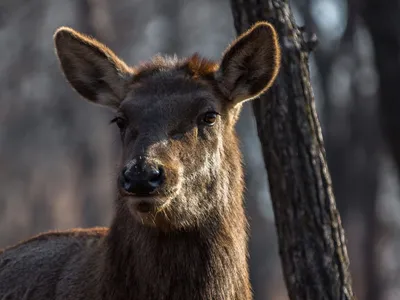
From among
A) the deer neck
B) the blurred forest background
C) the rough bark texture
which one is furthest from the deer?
the blurred forest background

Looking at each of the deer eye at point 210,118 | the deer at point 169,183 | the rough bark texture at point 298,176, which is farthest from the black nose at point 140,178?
the rough bark texture at point 298,176

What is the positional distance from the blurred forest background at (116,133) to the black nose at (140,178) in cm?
1566

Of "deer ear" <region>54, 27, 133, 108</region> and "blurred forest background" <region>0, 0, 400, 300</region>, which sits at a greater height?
"blurred forest background" <region>0, 0, 400, 300</region>

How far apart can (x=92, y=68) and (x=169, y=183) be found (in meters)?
1.87

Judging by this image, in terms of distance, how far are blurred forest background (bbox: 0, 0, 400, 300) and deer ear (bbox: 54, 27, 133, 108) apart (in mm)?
14108

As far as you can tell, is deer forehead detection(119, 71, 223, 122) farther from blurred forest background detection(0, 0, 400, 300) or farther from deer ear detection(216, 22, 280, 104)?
blurred forest background detection(0, 0, 400, 300)

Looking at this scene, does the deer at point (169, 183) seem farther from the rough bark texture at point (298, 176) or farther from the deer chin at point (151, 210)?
the rough bark texture at point (298, 176)

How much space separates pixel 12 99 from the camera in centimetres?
4162

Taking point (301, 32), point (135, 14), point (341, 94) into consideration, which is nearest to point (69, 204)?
point (135, 14)

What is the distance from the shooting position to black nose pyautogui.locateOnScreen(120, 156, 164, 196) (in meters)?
6.53

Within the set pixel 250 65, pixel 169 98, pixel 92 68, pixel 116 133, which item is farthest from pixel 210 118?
pixel 116 133

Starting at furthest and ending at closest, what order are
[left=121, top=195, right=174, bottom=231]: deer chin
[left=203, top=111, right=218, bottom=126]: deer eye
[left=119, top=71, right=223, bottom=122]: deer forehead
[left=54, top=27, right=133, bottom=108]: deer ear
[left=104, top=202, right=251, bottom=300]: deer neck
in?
[left=54, top=27, right=133, bottom=108]: deer ear, [left=203, top=111, right=218, bottom=126]: deer eye, [left=119, top=71, right=223, bottom=122]: deer forehead, [left=104, top=202, right=251, bottom=300]: deer neck, [left=121, top=195, right=174, bottom=231]: deer chin

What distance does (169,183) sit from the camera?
6.74m

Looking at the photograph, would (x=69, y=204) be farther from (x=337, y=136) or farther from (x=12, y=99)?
(x=337, y=136)
